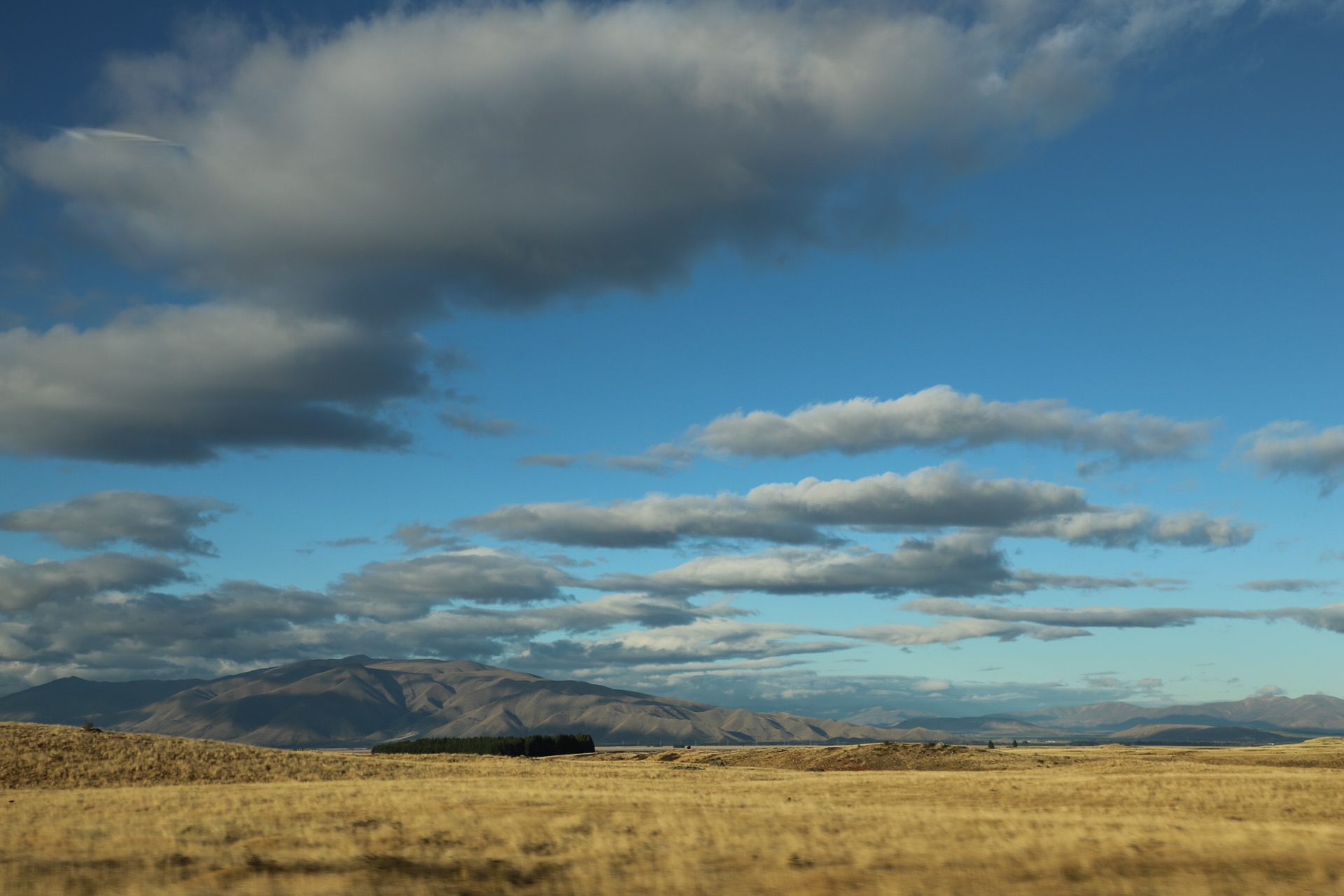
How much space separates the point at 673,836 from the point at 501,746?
390 feet

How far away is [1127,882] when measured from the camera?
25.0m

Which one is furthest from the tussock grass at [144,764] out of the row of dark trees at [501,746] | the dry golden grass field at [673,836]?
the row of dark trees at [501,746]

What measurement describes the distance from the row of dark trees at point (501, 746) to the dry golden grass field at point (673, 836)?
254 ft

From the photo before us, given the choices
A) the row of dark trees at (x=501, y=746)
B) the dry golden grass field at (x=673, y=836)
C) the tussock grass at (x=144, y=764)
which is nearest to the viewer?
the dry golden grass field at (x=673, y=836)

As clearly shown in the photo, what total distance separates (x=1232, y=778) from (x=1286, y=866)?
42.7 metres

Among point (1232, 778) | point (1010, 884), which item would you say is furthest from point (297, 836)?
point (1232, 778)

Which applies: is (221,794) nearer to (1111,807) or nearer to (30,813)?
(30,813)

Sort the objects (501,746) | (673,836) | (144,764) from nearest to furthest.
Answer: (673,836), (144,764), (501,746)

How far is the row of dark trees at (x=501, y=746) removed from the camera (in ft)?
472

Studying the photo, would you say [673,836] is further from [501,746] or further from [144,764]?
[501,746]

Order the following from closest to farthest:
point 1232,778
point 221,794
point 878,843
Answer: point 878,843 → point 221,794 → point 1232,778

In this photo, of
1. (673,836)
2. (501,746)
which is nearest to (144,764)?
(673,836)

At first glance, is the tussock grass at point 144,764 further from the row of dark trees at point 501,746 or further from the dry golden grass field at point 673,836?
the row of dark trees at point 501,746

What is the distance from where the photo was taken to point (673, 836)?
33281mm
